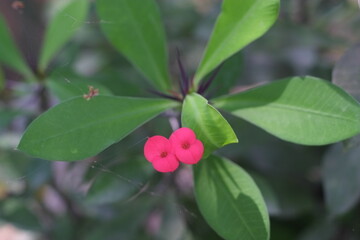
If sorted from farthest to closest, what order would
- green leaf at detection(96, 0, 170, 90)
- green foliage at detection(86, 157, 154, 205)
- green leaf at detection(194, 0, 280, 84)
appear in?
1. green foliage at detection(86, 157, 154, 205)
2. green leaf at detection(96, 0, 170, 90)
3. green leaf at detection(194, 0, 280, 84)

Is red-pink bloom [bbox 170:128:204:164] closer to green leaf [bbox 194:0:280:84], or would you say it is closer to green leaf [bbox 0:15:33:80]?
green leaf [bbox 194:0:280:84]

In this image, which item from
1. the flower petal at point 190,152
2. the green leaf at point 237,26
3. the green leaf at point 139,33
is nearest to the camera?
the flower petal at point 190,152

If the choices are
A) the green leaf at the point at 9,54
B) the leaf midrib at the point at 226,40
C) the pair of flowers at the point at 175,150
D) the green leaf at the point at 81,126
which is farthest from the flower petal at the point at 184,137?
the green leaf at the point at 9,54

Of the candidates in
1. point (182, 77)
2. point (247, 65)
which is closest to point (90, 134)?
point (182, 77)

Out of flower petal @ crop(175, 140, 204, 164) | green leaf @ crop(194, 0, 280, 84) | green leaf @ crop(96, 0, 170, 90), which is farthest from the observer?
green leaf @ crop(96, 0, 170, 90)

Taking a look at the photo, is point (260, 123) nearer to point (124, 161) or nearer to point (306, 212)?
point (124, 161)

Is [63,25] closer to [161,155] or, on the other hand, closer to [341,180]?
[161,155]

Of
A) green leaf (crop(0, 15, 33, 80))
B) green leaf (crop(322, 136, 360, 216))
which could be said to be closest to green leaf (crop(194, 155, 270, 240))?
green leaf (crop(322, 136, 360, 216))

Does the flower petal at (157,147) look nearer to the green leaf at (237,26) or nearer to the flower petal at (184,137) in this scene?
the flower petal at (184,137)
